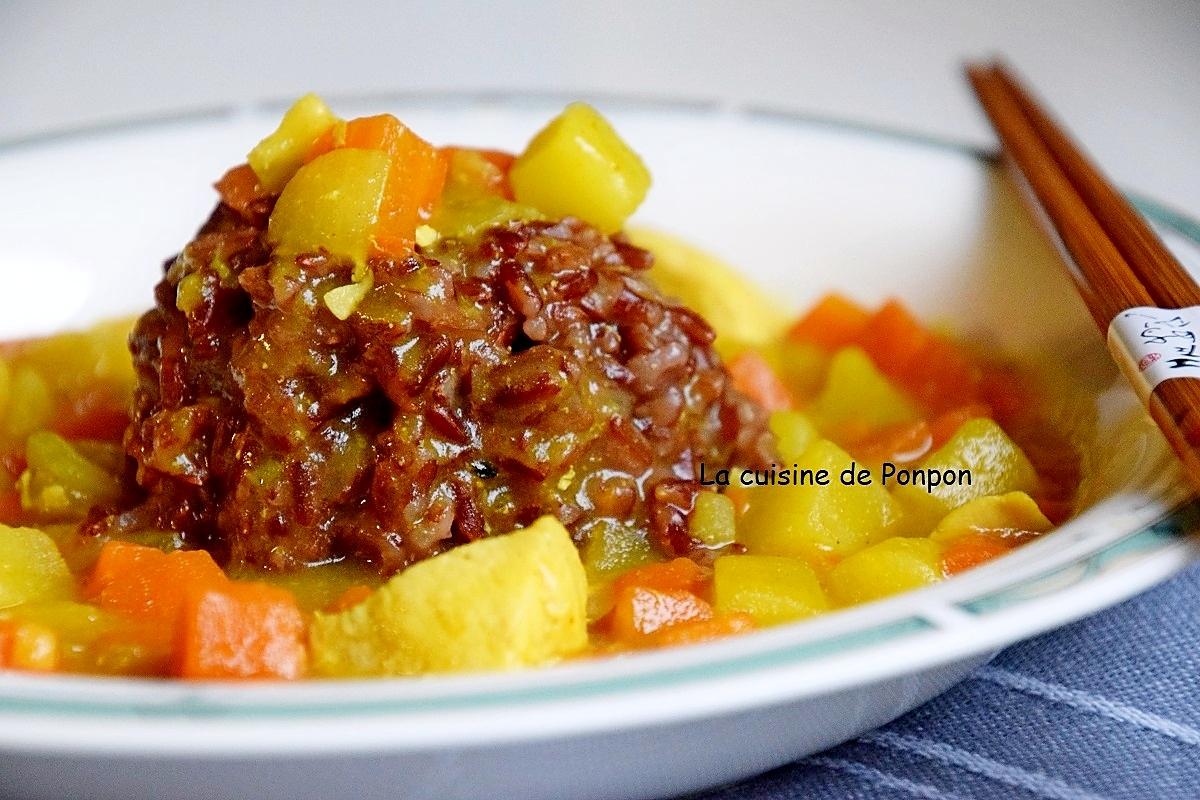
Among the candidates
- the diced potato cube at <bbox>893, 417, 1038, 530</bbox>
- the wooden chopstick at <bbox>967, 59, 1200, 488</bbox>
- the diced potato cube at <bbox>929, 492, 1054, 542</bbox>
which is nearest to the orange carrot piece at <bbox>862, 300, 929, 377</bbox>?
the wooden chopstick at <bbox>967, 59, 1200, 488</bbox>

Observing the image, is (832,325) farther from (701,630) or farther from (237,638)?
(237,638)

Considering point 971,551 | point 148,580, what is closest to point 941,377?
point 971,551

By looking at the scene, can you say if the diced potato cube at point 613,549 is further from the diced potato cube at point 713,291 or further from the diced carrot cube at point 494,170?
the diced potato cube at point 713,291

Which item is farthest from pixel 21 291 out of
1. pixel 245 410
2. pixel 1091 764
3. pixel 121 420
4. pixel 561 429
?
pixel 1091 764

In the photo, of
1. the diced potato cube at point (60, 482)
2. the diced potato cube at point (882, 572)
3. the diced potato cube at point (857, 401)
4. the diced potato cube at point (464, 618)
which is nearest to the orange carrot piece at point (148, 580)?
the diced potato cube at point (464, 618)

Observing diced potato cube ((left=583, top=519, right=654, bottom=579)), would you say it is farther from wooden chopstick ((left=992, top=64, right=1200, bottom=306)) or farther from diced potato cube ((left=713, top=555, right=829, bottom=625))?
wooden chopstick ((left=992, top=64, right=1200, bottom=306))

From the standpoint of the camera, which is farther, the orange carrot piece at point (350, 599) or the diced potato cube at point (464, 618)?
the orange carrot piece at point (350, 599)
